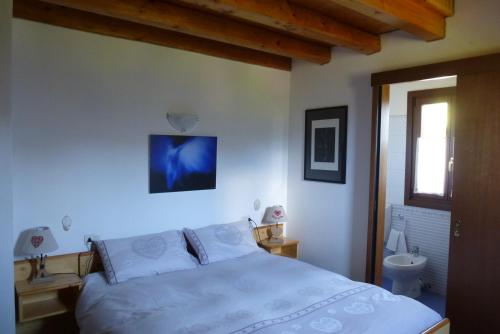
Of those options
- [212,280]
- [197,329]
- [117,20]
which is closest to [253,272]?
[212,280]

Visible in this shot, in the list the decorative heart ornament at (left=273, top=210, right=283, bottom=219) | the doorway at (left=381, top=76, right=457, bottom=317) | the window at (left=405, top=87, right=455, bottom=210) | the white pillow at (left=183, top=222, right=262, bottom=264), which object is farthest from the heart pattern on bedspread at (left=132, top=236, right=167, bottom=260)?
the window at (left=405, top=87, right=455, bottom=210)

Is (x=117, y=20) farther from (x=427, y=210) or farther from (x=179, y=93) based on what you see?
(x=427, y=210)

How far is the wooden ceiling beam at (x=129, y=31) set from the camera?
2.53m

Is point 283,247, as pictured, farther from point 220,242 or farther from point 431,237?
point 431,237

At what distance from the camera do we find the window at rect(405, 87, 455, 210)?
3779 millimetres

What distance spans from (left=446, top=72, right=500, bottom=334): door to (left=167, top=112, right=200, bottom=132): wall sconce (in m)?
2.15

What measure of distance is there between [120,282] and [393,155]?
3282 millimetres

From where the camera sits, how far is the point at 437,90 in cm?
379

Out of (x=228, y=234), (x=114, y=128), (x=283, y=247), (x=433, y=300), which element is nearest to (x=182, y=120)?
(x=114, y=128)

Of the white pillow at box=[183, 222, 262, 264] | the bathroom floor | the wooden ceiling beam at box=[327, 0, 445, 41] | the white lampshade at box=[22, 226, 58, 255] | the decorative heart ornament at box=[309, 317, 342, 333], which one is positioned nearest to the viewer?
the decorative heart ornament at box=[309, 317, 342, 333]

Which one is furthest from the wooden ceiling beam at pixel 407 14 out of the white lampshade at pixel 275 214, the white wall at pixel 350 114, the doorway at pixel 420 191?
the white lampshade at pixel 275 214

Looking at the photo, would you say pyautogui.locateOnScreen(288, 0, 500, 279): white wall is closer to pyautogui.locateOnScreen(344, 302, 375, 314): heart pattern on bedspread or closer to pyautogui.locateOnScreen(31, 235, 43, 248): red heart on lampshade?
pyautogui.locateOnScreen(344, 302, 375, 314): heart pattern on bedspread

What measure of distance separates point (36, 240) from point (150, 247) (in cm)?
79

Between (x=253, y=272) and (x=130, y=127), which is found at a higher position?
(x=130, y=127)
